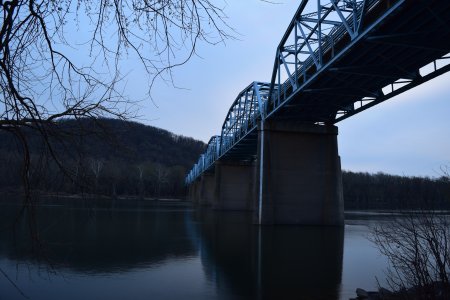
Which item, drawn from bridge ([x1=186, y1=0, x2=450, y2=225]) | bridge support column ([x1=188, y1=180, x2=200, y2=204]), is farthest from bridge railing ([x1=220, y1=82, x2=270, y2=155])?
bridge support column ([x1=188, y1=180, x2=200, y2=204])

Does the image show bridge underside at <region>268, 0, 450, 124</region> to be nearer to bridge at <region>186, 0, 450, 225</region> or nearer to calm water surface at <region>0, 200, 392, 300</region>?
bridge at <region>186, 0, 450, 225</region>

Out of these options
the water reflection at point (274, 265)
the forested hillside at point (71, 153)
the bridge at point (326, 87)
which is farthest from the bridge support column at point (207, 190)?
the forested hillside at point (71, 153)

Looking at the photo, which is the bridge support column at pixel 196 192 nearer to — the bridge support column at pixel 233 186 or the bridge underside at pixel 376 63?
the bridge support column at pixel 233 186

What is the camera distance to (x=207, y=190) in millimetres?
96375

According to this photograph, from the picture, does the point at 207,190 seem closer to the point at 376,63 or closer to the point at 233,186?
the point at 233,186

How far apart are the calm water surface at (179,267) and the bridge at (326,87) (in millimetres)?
10164

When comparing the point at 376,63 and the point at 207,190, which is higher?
the point at 376,63

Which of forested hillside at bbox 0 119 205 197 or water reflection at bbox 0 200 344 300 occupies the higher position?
forested hillside at bbox 0 119 205 197

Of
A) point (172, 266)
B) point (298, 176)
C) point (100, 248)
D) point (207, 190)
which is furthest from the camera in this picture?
point (207, 190)

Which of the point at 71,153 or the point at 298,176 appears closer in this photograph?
the point at 71,153

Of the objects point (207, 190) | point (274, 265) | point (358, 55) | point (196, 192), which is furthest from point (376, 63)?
point (196, 192)

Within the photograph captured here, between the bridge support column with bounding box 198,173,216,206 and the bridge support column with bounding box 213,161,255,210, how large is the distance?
772 inches

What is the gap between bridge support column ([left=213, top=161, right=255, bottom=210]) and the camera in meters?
67.2

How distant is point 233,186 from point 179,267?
54.6m
